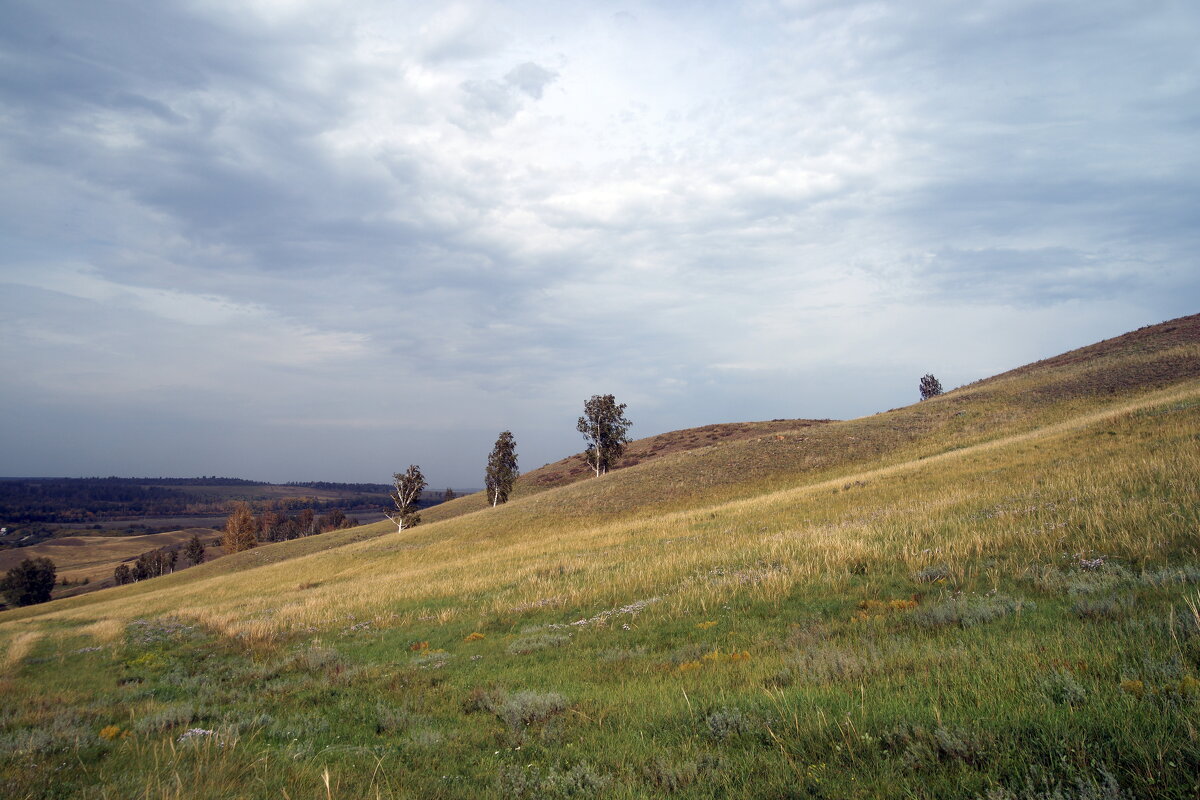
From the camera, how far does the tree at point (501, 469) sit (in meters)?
74.6

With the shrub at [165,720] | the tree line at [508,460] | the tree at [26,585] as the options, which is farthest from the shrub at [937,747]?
the tree at [26,585]

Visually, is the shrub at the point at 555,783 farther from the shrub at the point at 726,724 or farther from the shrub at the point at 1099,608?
the shrub at the point at 1099,608

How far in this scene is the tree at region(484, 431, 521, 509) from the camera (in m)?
74.6

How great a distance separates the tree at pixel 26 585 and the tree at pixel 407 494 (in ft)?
226

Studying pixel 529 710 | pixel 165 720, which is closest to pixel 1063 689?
pixel 529 710

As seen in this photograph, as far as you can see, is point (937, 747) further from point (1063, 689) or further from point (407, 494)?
point (407, 494)

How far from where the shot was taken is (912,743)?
12.3ft

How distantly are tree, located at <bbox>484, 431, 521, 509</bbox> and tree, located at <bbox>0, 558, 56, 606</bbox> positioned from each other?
7555 cm

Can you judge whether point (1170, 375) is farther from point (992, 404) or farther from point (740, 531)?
point (740, 531)

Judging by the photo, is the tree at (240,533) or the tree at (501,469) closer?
the tree at (501,469)

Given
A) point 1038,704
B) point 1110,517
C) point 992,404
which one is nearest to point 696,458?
point 992,404

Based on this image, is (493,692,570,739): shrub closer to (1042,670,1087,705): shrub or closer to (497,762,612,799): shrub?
(497,762,612,799): shrub

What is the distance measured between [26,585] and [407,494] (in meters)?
72.2

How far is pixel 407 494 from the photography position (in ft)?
212
